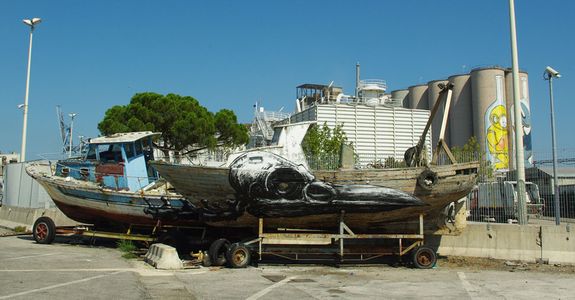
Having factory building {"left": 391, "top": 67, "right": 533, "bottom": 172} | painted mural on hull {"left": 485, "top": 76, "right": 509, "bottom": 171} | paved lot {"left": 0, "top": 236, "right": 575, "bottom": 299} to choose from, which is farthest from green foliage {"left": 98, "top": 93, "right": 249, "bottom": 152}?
painted mural on hull {"left": 485, "top": 76, "right": 509, "bottom": 171}

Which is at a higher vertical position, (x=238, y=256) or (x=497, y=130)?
(x=497, y=130)

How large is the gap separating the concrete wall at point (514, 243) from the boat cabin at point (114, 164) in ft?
33.5

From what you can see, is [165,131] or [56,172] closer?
[56,172]

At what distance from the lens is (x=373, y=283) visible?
10891mm

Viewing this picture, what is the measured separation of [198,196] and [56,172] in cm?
696

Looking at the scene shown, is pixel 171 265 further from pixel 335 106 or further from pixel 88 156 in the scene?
pixel 335 106

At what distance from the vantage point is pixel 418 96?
2800 inches

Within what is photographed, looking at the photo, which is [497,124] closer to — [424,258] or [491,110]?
[491,110]

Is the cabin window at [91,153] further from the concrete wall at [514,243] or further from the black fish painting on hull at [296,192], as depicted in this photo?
the concrete wall at [514,243]

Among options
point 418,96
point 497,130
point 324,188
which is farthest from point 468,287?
point 418,96

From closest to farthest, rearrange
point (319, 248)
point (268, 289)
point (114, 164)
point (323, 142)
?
point (268, 289)
point (319, 248)
point (114, 164)
point (323, 142)

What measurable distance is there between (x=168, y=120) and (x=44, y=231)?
16555mm

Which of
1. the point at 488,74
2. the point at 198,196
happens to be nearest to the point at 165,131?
the point at 198,196

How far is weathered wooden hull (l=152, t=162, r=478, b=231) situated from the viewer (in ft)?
45.0
